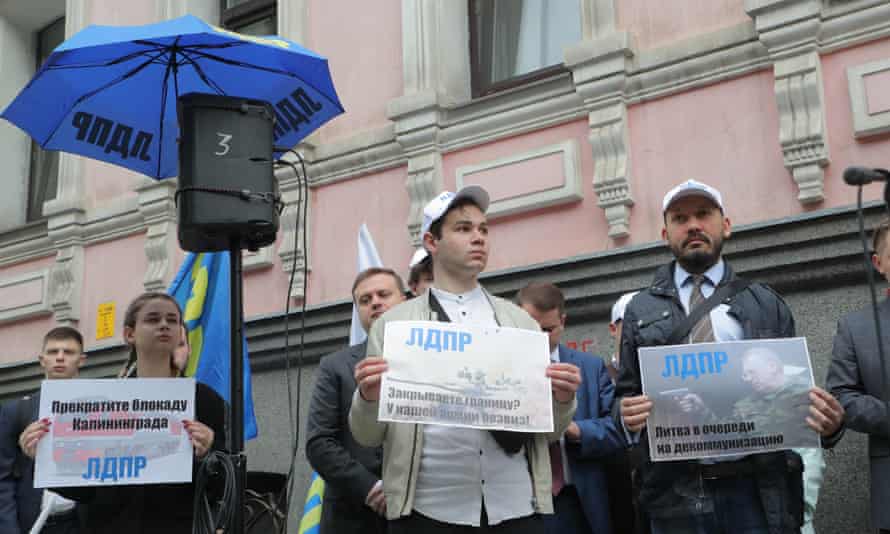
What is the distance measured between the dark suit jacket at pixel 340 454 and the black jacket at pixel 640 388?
3.53 feet

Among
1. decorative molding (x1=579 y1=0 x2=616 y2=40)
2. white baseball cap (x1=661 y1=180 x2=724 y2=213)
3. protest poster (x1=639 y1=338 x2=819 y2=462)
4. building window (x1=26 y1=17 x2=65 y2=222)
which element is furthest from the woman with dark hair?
building window (x1=26 y1=17 x2=65 y2=222)

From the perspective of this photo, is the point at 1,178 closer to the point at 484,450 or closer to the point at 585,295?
the point at 585,295

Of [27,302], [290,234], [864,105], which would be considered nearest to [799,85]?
[864,105]

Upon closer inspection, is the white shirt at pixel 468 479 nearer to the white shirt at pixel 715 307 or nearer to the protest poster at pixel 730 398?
the protest poster at pixel 730 398

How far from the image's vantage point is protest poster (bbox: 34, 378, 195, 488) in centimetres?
434

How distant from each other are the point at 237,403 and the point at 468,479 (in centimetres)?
102

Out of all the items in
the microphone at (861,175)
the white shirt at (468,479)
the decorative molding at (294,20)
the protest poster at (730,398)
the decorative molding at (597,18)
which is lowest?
the white shirt at (468,479)

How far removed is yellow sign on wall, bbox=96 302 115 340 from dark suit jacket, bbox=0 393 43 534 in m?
4.56

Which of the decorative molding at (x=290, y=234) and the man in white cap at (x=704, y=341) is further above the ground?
the decorative molding at (x=290, y=234)

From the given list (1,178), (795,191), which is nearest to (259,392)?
(795,191)

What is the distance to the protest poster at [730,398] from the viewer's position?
3.79 metres

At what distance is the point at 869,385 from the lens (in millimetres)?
4074

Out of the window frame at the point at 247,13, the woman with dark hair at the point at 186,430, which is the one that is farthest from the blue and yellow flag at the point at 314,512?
the window frame at the point at 247,13

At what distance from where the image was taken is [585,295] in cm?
696
